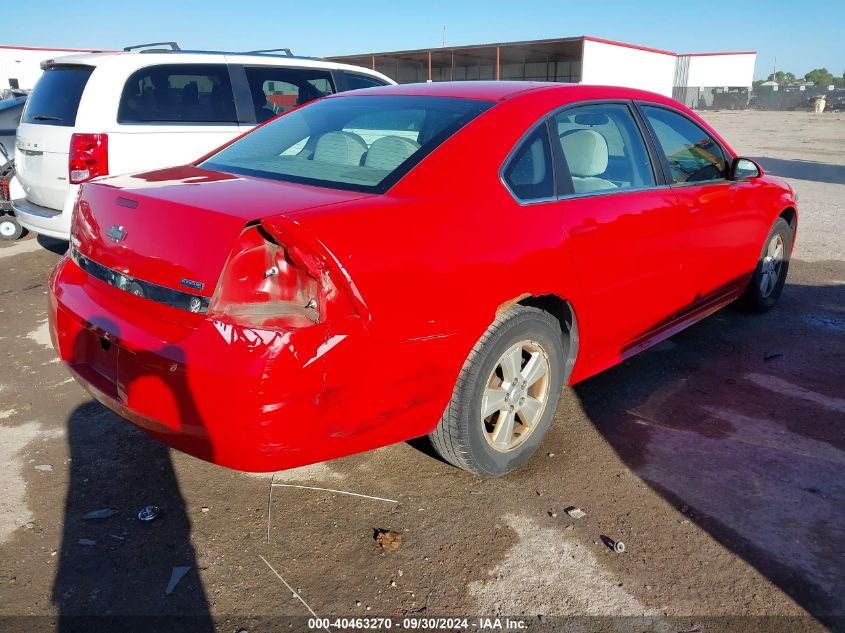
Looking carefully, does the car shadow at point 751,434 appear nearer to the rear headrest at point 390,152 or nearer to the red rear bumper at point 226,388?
the red rear bumper at point 226,388

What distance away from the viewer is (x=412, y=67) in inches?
1298

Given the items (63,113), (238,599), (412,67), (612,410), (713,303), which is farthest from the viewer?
(412,67)

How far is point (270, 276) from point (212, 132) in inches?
186

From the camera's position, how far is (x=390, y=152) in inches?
116

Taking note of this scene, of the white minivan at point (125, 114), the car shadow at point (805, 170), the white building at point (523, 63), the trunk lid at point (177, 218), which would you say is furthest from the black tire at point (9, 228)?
the white building at point (523, 63)

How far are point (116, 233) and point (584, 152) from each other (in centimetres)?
219

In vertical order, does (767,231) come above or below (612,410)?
above

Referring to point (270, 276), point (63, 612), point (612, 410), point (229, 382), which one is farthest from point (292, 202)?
point (612, 410)

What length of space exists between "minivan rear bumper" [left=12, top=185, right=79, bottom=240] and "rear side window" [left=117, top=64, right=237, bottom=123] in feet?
2.72

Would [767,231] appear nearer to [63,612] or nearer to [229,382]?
[229,382]

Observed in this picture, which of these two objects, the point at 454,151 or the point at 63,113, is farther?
the point at 63,113

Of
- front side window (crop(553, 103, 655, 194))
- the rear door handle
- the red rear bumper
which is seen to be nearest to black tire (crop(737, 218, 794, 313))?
front side window (crop(553, 103, 655, 194))

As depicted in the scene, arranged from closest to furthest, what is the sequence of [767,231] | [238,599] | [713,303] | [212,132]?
[238,599] < [713,303] < [767,231] < [212,132]

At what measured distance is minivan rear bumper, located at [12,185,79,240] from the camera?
19.0 feet
